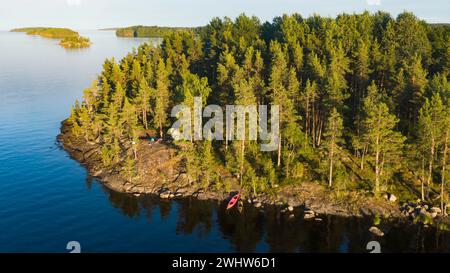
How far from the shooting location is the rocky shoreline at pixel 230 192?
5788 cm

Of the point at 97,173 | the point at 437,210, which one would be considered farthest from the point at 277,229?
the point at 97,173

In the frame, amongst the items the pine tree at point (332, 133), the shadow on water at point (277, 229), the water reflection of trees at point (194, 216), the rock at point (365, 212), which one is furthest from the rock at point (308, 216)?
the water reflection of trees at point (194, 216)

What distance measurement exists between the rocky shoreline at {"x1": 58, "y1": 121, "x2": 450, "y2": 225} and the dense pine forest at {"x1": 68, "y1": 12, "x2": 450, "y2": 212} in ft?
5.40

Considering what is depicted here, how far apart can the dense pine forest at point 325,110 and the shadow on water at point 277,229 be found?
245 inches

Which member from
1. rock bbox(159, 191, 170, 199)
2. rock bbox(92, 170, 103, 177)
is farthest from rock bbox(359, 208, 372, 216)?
rock bbox(92, 170, 103, 177)

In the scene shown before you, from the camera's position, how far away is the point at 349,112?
8012cm

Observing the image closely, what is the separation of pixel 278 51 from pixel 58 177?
170ft

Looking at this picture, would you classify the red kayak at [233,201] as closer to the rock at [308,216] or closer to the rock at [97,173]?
the rock at [308,216]

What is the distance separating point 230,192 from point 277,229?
12.3 metres

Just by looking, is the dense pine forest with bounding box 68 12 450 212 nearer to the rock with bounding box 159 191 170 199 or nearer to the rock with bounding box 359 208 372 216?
the rock with bounding box 359 208 372 216

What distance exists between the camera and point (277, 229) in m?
55.3

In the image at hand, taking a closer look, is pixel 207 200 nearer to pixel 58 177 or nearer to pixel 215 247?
pixel 215 247

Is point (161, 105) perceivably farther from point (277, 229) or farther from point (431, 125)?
point (431, 125)

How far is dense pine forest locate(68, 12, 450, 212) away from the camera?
60.2 metres
